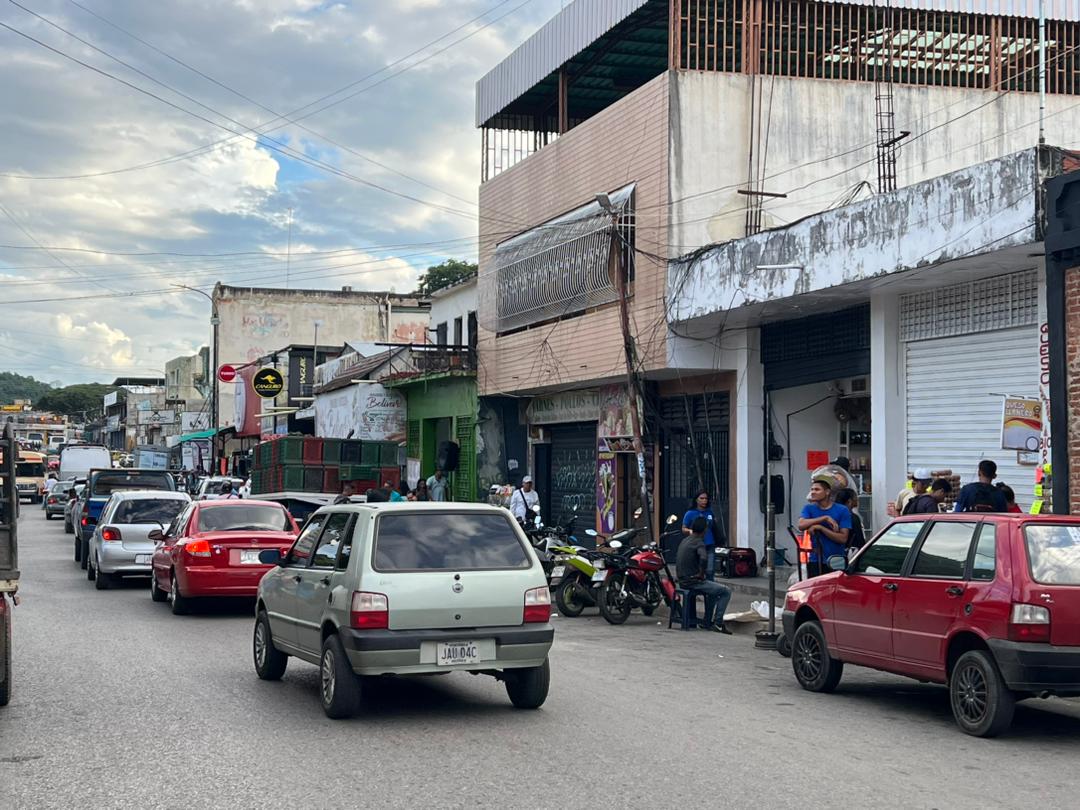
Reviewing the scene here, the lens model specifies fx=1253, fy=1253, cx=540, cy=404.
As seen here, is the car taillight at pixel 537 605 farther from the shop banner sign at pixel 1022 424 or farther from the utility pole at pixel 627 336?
the utility pole at pixel 627 336

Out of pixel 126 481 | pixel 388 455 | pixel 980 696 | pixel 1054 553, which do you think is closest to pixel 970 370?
pixel 1054 553

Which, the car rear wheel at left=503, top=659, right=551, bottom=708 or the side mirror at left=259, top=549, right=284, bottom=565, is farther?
the side mirror at left=259, top=549, right=284, bottom=565

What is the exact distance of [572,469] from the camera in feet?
93.5

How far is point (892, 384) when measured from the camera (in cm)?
1786

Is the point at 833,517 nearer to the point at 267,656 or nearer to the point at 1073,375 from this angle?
the point at 1073,375

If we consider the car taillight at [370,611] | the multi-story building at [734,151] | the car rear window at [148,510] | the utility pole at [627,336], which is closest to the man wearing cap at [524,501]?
the utility pole at [627,336]

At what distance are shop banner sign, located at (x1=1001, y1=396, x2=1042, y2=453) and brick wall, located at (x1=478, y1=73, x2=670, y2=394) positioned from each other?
7.58m

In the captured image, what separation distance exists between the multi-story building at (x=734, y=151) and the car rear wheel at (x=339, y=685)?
1194 centimetres

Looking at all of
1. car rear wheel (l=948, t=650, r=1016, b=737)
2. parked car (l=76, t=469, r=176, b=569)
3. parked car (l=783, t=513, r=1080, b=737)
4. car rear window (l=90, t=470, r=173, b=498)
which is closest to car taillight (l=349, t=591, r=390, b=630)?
parked car (l=783, t=513, r=1080, b=737)

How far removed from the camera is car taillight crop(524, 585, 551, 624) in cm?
890

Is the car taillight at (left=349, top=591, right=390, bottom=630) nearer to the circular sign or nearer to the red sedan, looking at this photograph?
the red sedan

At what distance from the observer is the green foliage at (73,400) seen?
152875mm

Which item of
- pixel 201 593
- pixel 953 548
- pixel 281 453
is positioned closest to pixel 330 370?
pixel 281 453

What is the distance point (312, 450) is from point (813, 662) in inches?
775
